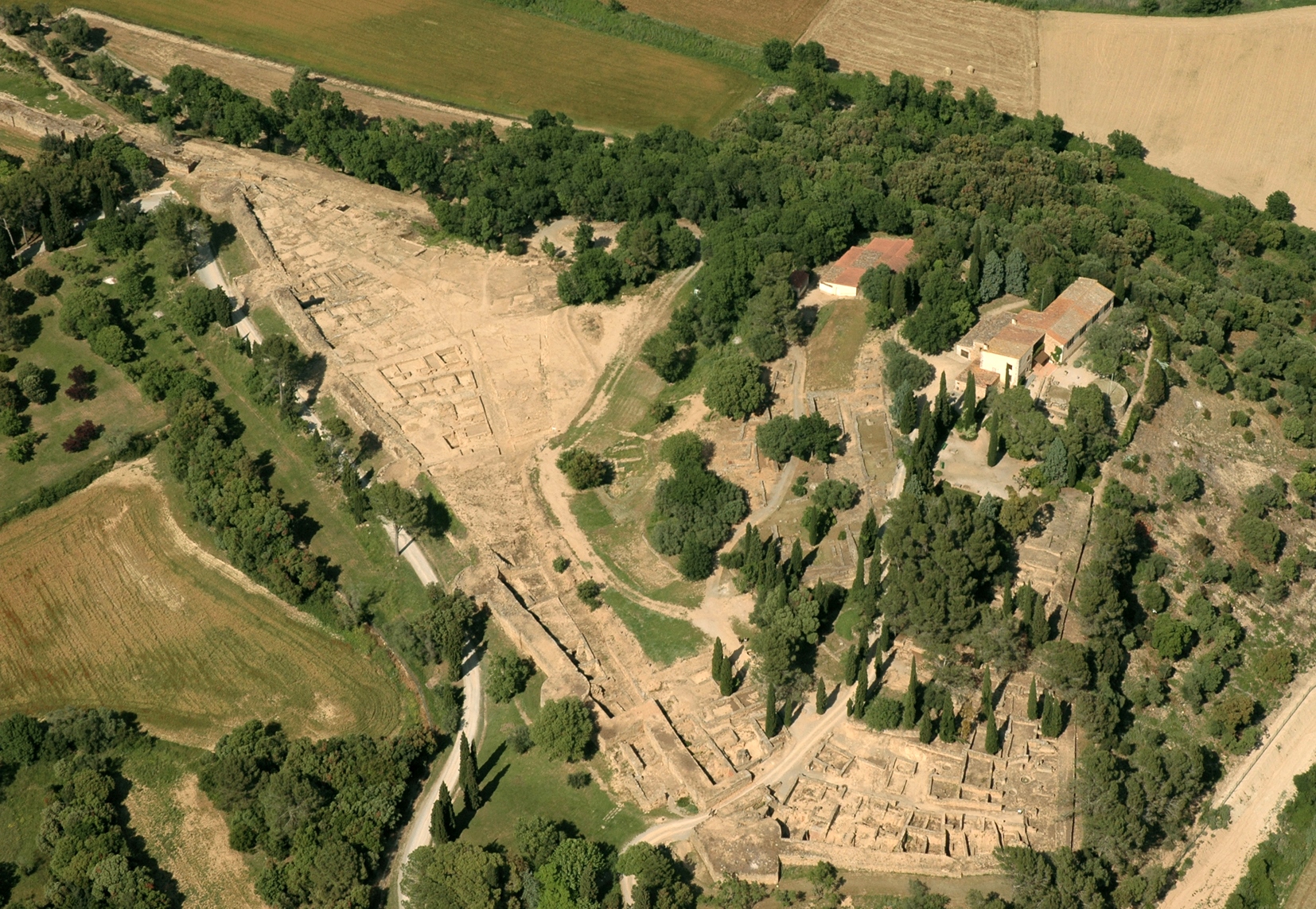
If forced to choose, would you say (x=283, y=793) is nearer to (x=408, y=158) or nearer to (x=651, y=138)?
(x=408, y=158)

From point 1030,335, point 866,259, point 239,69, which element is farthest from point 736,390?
point 239,69

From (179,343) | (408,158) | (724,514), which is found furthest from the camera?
(408,158)

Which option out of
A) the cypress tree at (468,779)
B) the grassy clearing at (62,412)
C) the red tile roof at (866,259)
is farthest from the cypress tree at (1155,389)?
the grassy clearing at (62,412)

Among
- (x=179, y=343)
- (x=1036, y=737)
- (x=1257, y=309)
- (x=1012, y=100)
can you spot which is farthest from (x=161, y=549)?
(x=1012, y=100)

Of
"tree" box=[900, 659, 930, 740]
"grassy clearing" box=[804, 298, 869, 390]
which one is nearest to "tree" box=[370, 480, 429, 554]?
"grassy clearing" box=[804, 298, 869, 390]

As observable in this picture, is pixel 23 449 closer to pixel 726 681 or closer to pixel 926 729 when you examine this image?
pixel 726 681

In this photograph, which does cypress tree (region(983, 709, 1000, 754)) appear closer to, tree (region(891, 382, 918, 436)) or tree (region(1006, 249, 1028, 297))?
tree (region(891, 382, 918, 436))

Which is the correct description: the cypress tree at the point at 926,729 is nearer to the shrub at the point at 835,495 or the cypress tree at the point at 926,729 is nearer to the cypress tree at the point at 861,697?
the cypress tree at the point at 861,697
